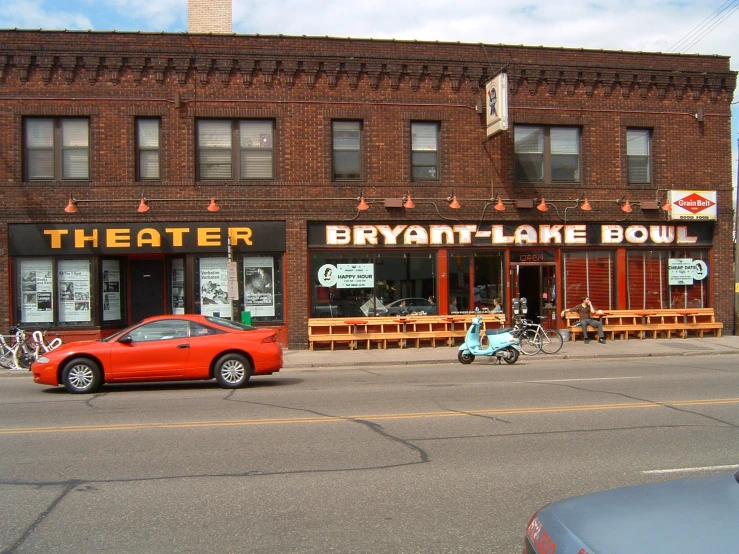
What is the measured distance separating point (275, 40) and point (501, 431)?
1554cm

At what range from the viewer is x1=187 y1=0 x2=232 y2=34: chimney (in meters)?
21.8

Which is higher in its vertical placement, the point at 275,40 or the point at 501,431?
the point at 275,40

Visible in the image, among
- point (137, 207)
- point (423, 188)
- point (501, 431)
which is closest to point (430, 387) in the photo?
point (501, 431)

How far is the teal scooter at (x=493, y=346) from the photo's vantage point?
17.0m

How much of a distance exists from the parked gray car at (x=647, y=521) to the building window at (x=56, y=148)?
63.7 ft

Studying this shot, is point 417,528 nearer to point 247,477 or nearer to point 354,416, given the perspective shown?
point 247,477

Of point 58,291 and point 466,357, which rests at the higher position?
point 58,291

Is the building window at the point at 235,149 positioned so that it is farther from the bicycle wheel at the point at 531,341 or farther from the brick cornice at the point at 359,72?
the bicycle wheel at the point at 531,341

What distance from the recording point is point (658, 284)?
22688 millimetres

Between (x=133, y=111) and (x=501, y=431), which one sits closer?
(x=501, y=431)

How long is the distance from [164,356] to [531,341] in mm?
10459

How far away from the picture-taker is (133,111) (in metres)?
19.9

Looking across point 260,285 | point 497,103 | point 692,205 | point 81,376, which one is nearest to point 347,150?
point 497,103

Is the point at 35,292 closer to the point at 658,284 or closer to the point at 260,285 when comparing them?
the point at 260,285
